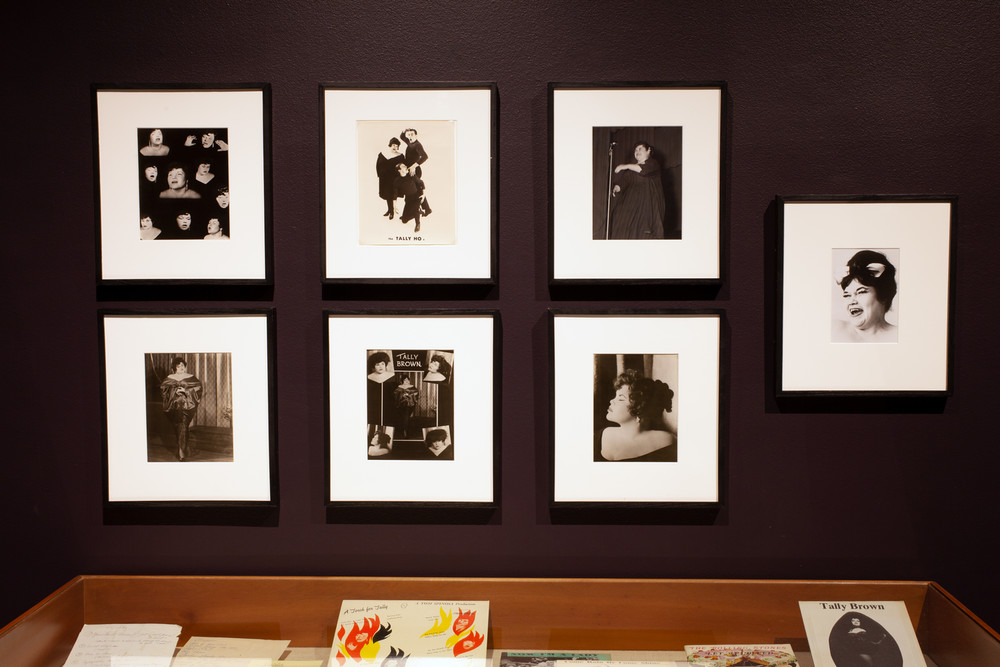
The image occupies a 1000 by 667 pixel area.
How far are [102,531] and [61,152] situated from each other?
939mm

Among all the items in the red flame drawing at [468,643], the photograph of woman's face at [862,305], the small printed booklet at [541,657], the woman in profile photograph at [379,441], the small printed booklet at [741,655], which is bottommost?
the small printed booklet at [541,657]

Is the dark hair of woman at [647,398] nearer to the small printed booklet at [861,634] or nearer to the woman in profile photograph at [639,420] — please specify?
the woman in profile photograph at [639,420]

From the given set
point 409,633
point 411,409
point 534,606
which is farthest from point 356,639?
point 411,409

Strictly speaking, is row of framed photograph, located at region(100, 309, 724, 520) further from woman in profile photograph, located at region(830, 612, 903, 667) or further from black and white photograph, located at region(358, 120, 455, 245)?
woman in profile photograph, located at region(830, 612, 903, 667)

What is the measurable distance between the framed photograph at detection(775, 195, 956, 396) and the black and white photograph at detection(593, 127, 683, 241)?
0.26 metres

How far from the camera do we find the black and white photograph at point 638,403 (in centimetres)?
147

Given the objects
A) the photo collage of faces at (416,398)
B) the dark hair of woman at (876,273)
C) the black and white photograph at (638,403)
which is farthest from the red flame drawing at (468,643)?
the dark hair of woman at (876,273)

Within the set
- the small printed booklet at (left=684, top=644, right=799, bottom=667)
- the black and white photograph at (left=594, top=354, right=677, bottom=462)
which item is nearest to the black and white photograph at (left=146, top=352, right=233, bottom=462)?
the black and white photograph at (left=594, top=354, right=677, bottom=462)

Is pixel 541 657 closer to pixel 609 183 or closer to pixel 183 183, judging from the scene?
pixel 609 183

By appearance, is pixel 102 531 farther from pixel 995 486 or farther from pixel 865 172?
pixel 995 486

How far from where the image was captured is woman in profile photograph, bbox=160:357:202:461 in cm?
149

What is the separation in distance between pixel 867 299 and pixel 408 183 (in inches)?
44.2

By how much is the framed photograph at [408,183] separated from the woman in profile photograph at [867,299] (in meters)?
0.84

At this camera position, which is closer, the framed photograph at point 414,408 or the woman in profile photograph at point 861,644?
the woman in profile photograph at point 861,644
